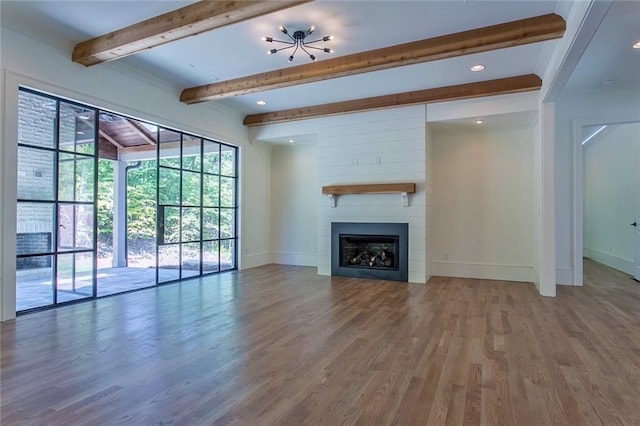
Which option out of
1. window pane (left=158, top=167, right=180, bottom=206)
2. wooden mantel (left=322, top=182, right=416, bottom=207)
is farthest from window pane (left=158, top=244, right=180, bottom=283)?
wooden mantel (left=322, top=182, right=416, bottom=207)

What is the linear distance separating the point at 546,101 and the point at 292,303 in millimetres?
4413

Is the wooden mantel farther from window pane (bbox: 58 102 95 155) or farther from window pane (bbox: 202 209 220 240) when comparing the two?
window pane (bbox: 58 102 95 155)

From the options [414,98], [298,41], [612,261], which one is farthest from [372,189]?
[612,261]

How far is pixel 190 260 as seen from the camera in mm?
6398

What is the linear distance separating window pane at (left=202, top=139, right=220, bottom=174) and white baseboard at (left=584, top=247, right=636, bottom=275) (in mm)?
7991

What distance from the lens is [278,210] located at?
8312 millimetres

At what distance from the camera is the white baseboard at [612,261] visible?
21.7 ft

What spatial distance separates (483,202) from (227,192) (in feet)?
16.3

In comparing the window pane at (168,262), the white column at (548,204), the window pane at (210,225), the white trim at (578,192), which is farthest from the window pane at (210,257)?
the white trim at (578,192)

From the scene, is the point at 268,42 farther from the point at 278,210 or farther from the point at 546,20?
the point at 278,210

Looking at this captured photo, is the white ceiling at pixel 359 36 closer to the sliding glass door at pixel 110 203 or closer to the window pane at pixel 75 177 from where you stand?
the sliding glass door at pixel 110 203

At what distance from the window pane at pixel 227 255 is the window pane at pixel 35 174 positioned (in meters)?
3.23

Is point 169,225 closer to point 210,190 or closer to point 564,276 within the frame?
point 210,190

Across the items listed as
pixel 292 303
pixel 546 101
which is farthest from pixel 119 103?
pixel 546 101
